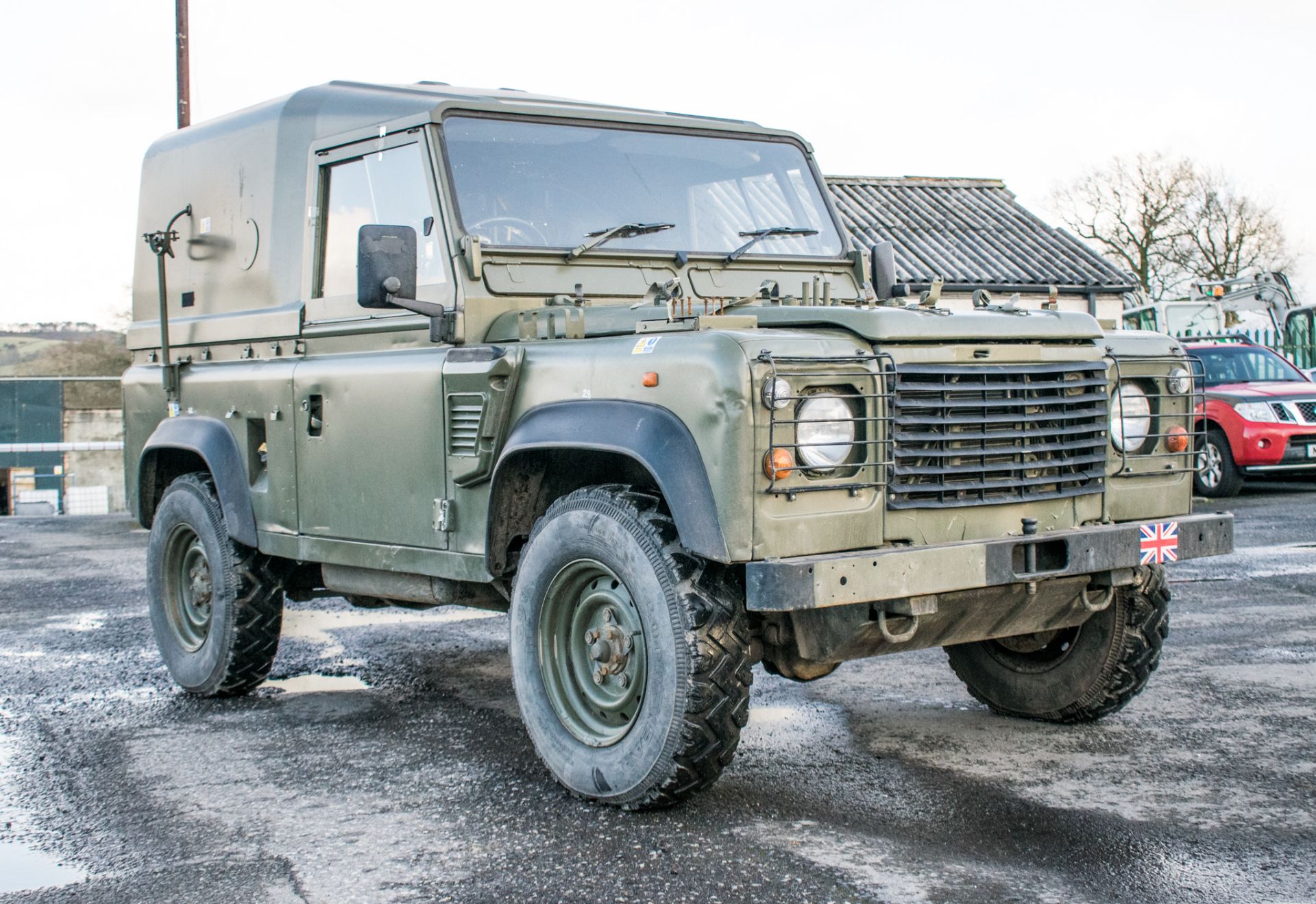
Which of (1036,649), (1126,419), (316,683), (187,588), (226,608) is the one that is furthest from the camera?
(187,588)

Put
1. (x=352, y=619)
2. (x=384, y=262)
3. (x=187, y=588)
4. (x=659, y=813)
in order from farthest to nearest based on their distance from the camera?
(x=352, y=619) → (x=187, y=588) → (x=384, y=262) → (x=659, y=813)

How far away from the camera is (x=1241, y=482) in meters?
15.3

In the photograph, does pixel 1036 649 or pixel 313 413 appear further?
pixel 313 413

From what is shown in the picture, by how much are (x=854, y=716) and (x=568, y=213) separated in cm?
234

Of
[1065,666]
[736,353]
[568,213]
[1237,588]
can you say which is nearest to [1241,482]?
[1237,588]

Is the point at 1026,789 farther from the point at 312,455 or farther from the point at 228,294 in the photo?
the point at 228,294

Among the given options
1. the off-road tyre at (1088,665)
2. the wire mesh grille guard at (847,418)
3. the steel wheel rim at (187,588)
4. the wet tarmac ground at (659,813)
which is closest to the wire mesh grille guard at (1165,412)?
the off-road tyre at (1088,665)

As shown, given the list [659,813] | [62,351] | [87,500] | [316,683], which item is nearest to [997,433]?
[659,813]

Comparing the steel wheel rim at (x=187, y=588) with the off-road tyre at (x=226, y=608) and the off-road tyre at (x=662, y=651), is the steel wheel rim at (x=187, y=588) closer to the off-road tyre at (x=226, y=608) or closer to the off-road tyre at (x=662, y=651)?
the off-road tyre at (x=226, y=608)

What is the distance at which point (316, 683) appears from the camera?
271 inches

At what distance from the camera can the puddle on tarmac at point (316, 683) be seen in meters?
6.73

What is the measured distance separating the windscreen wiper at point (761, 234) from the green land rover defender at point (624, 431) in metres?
0.02

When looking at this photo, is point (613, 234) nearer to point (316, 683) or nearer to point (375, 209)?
point (375, 209)

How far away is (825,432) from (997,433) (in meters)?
0.63
